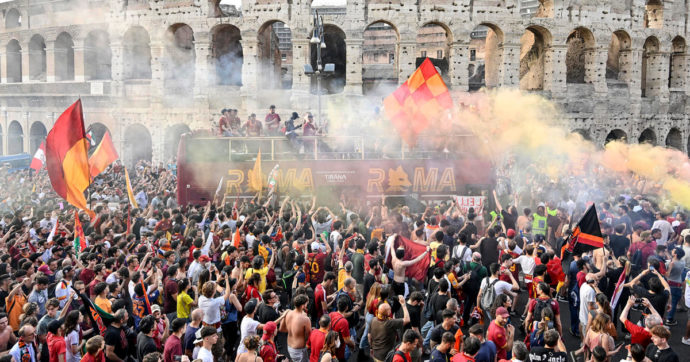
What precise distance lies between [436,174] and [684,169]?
12.7 metres

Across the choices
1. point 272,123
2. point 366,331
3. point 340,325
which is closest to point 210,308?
point 340,325

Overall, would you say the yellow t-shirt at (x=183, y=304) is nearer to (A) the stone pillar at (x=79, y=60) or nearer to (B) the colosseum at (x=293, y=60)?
(B) the colosseum at (x=293, y=60)

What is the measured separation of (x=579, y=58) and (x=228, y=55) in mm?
21200

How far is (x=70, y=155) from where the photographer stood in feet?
39.0

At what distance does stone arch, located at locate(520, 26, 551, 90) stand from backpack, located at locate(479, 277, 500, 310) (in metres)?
23.9

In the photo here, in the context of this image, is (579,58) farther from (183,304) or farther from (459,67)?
(183,304)

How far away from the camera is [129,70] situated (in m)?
30.8

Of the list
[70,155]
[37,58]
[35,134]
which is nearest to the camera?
[70,155]

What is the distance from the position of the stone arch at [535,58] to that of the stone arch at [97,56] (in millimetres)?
24881

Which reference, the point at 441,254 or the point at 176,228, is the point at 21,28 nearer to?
the point at 176,228

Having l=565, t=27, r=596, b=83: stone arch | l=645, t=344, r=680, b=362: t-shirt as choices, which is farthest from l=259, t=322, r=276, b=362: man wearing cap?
l=565, t=27, r=596, b=83: stone arch

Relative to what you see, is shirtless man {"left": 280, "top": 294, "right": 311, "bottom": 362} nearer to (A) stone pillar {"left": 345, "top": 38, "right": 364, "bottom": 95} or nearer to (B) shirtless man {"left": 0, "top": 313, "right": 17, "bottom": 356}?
(B) shirtless man {"left": 0, "top": 313, "right": 17, "bottom": 356}

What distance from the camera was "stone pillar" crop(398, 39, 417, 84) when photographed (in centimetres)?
2811

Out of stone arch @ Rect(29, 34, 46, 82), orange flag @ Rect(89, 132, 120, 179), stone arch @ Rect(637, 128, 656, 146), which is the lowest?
orange flag @ Rect(89, 132, 120, 179)
